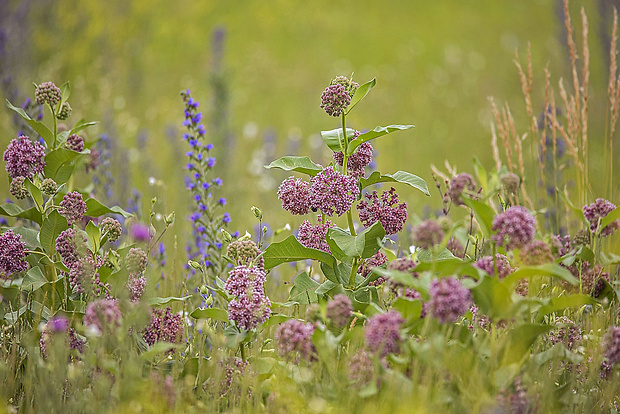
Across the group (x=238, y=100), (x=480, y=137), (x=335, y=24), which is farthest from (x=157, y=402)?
(x=335, y=24)

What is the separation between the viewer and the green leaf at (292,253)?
1583 millimetres

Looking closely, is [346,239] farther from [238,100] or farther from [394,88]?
[394,88]

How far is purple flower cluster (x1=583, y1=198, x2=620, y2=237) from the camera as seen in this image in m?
1.56

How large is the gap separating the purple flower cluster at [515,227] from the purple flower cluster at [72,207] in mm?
1114

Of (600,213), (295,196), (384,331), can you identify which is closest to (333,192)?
(295,196)

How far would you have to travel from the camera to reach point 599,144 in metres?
6.74

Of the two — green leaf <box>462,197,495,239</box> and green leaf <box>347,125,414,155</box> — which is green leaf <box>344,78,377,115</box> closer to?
green leaf <box>347,125,414,155</box>

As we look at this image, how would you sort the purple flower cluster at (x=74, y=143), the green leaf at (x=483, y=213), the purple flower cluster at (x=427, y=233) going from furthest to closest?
1. the purple flower cluster at (x=74, y=143)
2. the green leaf at (x=483, y=213)
3. the purple flower cluster at (x=427, y=233)

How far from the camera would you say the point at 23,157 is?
1.69 m

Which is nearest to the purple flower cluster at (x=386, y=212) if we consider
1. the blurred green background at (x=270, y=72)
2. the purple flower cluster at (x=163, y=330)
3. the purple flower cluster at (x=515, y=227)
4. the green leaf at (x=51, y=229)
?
the purple flower cluster at (x=515, y=227)

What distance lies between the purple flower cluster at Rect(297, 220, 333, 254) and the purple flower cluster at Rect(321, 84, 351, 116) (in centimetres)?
33

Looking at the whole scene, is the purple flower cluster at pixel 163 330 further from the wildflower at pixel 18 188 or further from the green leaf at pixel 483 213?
the green leaf at pixel 483 213

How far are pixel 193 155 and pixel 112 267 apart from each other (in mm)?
676

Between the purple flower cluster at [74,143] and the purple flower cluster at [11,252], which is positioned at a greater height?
the purple flower cluster at [74,143]
